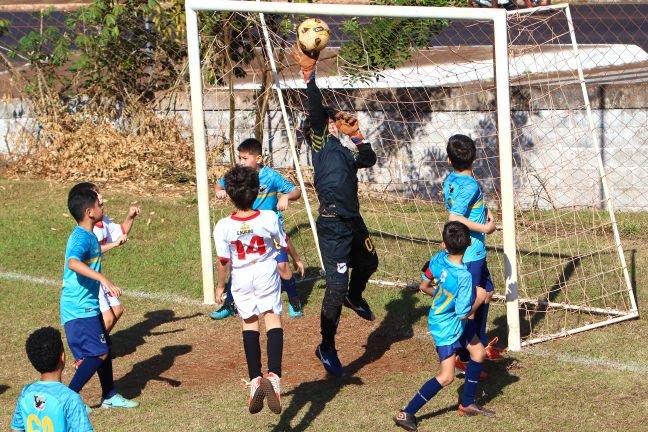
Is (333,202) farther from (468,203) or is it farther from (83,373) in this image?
(83,373)

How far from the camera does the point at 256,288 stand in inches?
251

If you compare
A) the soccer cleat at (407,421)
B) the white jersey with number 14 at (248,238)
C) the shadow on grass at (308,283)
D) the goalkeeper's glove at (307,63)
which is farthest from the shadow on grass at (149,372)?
the goalkeeper's glove at (307,63)

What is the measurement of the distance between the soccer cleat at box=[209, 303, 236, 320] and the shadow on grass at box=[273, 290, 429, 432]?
146cm

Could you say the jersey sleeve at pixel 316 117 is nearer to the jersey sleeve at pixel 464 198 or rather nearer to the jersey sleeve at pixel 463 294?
the jersey sleeve at pixel 464 198

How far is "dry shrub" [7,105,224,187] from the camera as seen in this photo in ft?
45.9

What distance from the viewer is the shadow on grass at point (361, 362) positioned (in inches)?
269

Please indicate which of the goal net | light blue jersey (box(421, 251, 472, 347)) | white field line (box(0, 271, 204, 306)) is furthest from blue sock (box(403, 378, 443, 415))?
white field line (box(0, 271, 204, 306))

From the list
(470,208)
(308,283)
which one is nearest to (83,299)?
(470,208)

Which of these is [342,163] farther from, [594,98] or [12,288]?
[594,98]

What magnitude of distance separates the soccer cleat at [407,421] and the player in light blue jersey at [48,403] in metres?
2.39

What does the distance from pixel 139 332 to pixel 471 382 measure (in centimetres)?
368

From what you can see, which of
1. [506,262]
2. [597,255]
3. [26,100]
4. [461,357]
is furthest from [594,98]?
[26,100]

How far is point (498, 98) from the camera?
763 centimetres

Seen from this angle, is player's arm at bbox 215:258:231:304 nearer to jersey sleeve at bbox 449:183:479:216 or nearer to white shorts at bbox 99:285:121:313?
jersey sleeve at bbox 449:183:479:216
